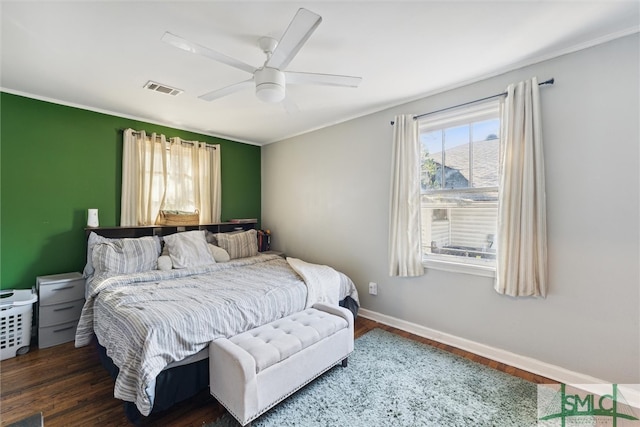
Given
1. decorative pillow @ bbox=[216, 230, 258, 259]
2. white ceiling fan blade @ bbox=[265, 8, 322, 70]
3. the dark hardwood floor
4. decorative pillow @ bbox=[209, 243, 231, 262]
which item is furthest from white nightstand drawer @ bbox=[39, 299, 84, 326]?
white ceiling fan blade @ bbox=[265, 8, 322, 70]

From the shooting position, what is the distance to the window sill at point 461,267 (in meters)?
2.53

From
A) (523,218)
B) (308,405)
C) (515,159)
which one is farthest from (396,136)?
(308,405)

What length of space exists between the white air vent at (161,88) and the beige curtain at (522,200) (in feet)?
9.80

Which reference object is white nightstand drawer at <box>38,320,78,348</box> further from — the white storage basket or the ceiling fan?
the ceiling fan

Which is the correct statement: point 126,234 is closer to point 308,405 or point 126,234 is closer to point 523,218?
point 308,405

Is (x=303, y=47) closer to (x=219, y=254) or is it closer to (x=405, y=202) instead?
(x=405, y=202)

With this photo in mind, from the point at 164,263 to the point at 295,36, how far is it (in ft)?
8.72

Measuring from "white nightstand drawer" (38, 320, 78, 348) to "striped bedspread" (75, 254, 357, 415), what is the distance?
0.47m

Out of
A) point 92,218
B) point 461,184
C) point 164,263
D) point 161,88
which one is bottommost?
point 164,263

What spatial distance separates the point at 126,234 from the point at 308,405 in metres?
2.84

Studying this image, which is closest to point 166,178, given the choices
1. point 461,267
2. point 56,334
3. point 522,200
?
point 56,334

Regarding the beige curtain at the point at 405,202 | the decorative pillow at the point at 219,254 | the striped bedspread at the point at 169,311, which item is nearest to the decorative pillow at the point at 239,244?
the decorative pillow at the point at 219,254

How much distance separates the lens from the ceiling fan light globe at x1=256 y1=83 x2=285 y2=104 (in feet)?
6.28

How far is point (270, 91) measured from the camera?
6.31 ft
